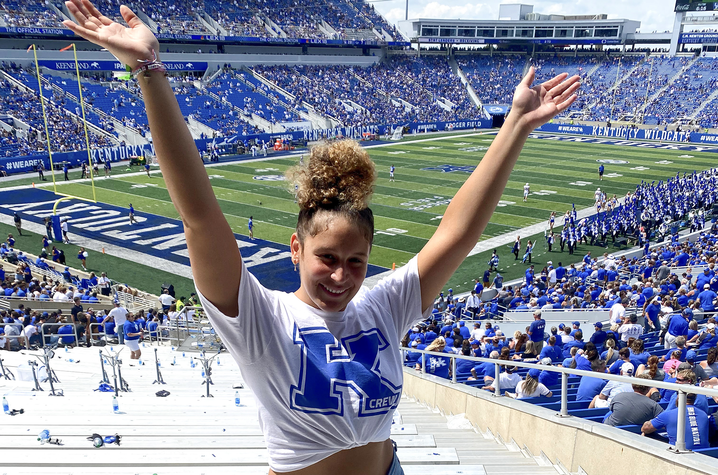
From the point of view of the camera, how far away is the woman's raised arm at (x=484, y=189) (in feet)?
5.63

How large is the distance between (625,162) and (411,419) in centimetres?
3513

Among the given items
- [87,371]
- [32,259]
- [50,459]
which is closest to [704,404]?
[50,459]

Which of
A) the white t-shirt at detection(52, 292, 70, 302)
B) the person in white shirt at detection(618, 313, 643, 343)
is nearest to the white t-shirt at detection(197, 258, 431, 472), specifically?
the person in white shirt at detection(618, 313, 643, 343)

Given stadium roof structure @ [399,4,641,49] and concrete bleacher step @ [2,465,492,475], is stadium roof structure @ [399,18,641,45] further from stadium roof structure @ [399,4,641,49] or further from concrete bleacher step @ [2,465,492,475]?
concrete bleacher step @ [2,465,492,475]

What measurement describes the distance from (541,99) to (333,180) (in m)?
0.71

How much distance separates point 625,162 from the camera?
121ft

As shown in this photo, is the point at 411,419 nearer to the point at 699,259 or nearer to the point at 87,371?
the point at 87,371

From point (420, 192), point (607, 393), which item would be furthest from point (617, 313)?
point (420, 192)

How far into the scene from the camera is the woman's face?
156 cm

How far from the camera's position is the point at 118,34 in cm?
137

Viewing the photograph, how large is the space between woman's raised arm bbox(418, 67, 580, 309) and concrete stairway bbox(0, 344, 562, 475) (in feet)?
7.29

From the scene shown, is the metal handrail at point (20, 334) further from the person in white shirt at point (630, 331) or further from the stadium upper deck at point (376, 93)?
the stadium upper deck at point (376, 93)

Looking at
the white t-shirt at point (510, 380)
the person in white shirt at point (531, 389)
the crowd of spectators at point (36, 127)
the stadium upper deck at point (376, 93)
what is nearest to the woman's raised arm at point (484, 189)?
the person in white shirt at point (531, 389)

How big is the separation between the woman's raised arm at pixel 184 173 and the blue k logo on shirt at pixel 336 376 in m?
0.27
